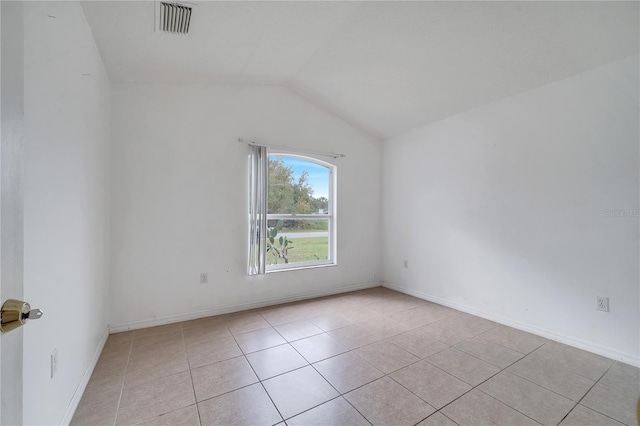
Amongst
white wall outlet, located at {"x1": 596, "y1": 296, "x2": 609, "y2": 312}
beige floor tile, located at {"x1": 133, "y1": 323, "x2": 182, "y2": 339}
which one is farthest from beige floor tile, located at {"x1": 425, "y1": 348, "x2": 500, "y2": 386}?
beige floor tile, located at {"x1": 133, "y1": 323, "x2": 182, "y2": 339}

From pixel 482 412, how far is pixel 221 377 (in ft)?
5.79

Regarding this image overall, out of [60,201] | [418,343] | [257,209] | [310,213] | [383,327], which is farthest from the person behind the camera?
[310,213]

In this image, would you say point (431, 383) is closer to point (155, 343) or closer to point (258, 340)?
point (258, 340)

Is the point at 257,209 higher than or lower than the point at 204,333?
higher

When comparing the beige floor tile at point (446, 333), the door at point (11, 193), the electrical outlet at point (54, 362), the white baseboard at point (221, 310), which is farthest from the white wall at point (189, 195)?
the door at point (11, 193)

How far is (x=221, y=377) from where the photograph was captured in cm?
198

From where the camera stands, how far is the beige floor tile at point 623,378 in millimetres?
1893

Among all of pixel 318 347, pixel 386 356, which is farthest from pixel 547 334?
pixel 318 347

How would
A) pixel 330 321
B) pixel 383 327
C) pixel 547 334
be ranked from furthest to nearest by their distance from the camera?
pixel 330 321 → pixel 383 327 → pixel 547 334

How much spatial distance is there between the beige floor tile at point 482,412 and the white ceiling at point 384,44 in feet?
9.06

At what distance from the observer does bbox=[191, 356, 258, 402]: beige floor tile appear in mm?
1835

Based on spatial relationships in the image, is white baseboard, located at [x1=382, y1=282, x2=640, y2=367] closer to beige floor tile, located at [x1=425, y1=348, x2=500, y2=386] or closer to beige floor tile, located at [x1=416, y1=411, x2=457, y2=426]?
beige floor tile, located at [x1=425, y1=348, x2=500, y2=386]

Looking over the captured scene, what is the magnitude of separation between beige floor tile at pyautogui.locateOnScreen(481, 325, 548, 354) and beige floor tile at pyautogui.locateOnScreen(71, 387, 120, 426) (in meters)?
3.08

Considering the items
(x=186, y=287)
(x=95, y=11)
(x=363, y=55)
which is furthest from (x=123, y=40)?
(x=186, y=287)
